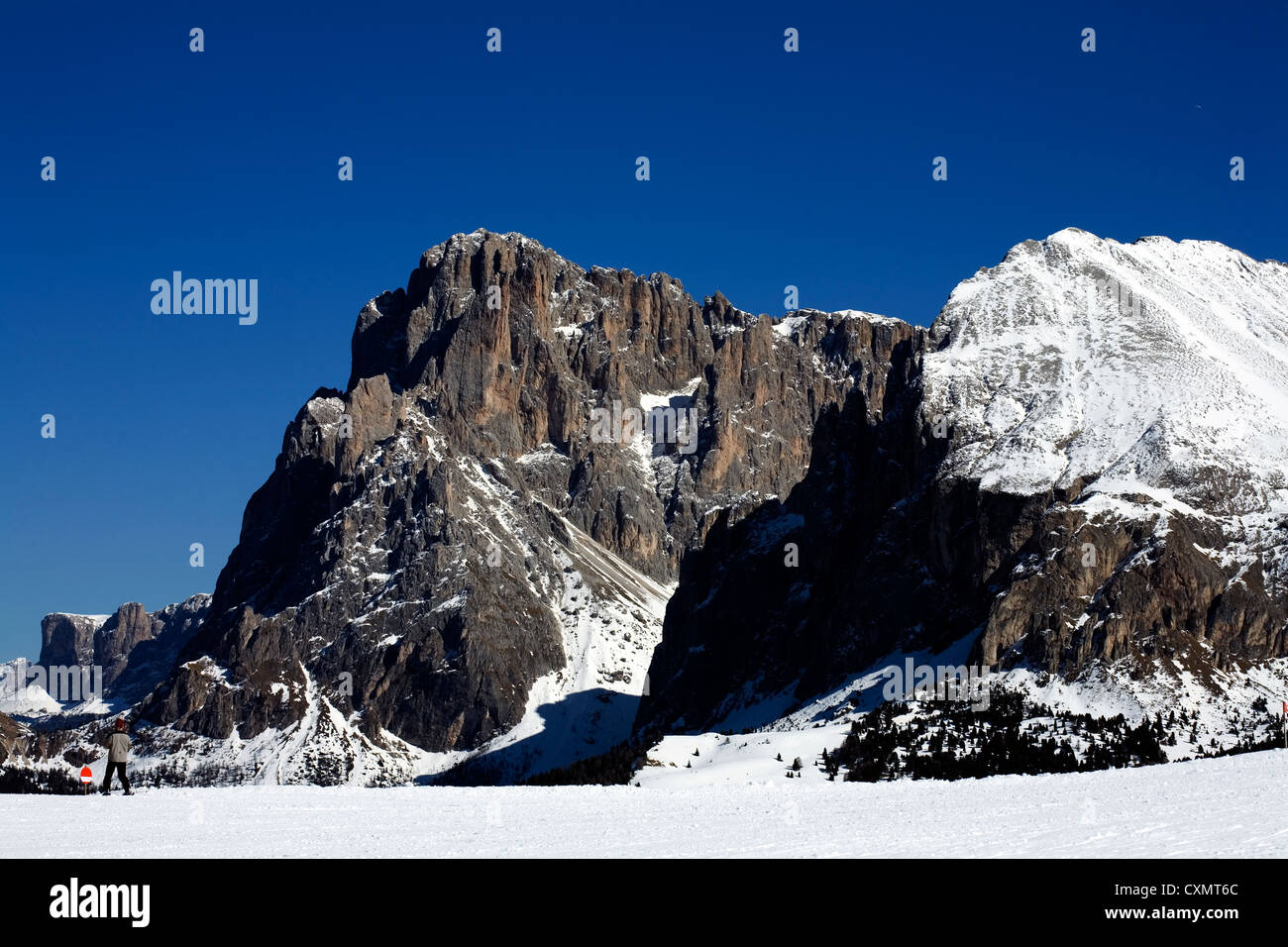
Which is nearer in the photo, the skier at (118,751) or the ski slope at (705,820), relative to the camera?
the ski slope at (705,820)

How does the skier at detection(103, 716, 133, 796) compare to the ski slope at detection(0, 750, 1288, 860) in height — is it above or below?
above

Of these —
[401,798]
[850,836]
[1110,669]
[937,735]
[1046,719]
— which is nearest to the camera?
[850,836]

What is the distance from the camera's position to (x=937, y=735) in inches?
4296

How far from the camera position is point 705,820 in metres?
36.1

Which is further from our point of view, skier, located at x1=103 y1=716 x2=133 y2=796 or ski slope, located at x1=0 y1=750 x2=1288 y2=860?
skier, located at x1=103 y1=716 x2=133 y2=796

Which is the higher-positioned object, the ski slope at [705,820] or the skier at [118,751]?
the skier at [118,751]

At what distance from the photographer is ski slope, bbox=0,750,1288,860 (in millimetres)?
30531

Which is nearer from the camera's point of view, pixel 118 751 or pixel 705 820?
Answer: pixel 705 820

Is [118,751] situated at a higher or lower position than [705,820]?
higher

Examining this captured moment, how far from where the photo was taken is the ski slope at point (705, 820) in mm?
30531

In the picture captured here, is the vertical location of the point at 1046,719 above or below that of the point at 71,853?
below
